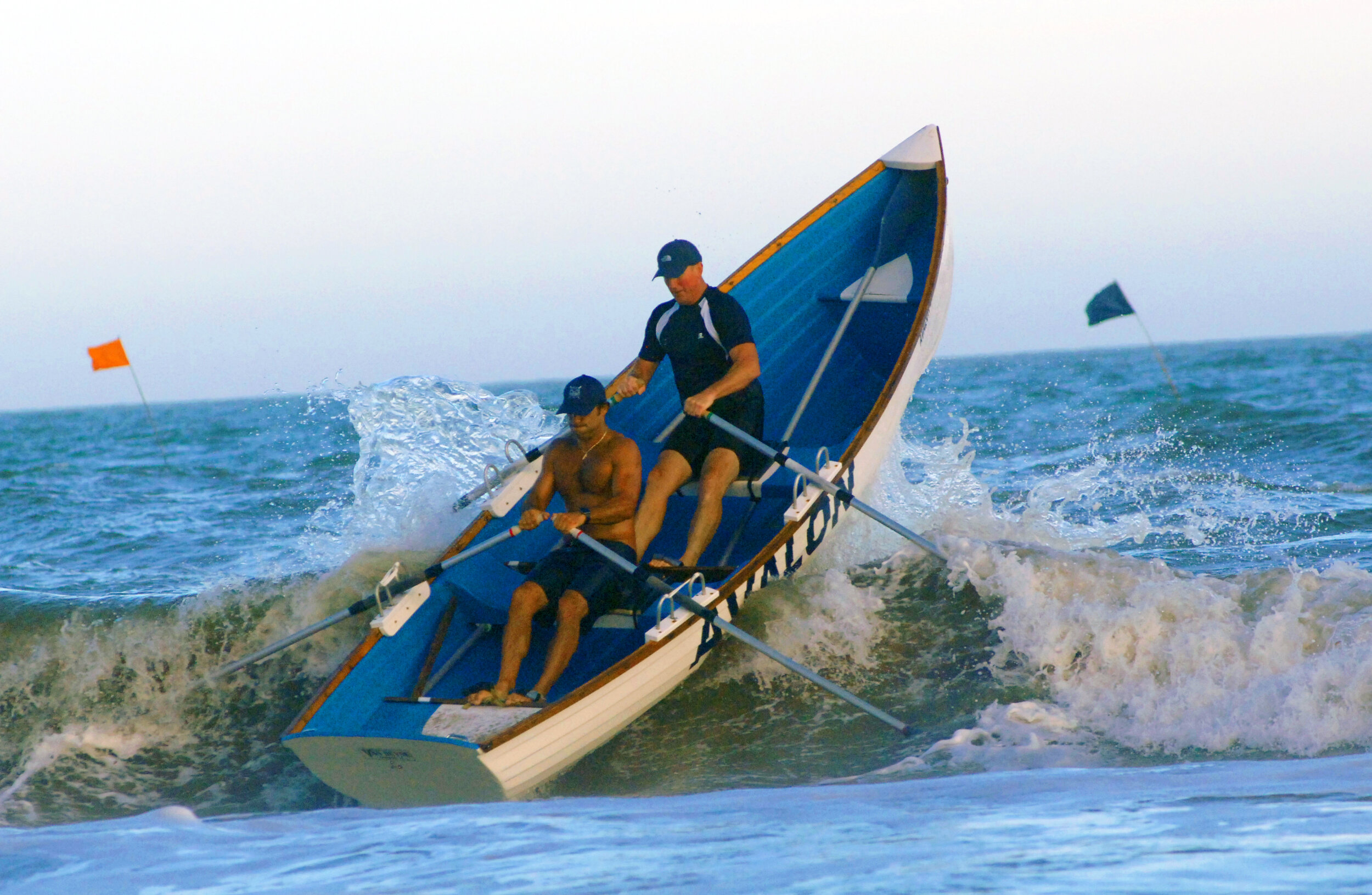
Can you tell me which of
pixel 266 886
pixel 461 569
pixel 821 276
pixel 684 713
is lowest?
pixel 684 713

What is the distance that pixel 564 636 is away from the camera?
446 cm

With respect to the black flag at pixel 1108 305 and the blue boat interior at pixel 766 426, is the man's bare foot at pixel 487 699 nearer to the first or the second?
the blue boat interior at pixel 766 426

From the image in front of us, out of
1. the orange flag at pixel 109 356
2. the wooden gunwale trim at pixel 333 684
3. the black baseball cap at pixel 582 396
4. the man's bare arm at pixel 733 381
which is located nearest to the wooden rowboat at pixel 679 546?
the wooden gunwale trim at pixel 333 684

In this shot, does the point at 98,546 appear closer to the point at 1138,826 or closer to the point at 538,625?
the point at 538,625

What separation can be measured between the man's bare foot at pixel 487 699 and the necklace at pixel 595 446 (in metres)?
1.08

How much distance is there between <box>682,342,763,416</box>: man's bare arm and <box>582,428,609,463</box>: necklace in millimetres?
434

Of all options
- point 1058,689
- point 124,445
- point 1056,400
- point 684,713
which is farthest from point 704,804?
point 124,445

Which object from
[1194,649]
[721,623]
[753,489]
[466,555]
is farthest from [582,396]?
[1194,649]

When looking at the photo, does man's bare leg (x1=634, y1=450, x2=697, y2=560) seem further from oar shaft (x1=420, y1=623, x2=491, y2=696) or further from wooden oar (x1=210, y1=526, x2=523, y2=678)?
oar shaft (x1=420, y1=623, x2=491, y2=696)

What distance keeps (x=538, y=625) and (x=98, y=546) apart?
6628mm

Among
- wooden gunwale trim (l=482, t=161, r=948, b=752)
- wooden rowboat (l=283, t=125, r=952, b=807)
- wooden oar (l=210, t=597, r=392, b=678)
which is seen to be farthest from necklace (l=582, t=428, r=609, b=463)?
wooden oar (l=210, t=597, r=392, b=678)

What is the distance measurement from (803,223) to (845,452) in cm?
216

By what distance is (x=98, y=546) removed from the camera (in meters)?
9.78

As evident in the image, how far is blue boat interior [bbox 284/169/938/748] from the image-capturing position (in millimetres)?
4566
